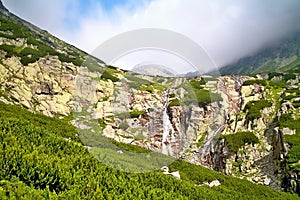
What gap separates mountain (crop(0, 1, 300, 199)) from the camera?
33000 mm

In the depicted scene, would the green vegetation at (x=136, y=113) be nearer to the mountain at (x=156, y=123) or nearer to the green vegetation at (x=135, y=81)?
the mountain at (x=156, y=123)

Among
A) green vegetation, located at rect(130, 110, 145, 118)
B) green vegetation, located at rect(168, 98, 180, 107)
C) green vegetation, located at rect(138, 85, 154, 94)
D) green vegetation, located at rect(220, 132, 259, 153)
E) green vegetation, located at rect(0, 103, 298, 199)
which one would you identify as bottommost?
green vegetation, located at rect(0, 103, 298, 199)

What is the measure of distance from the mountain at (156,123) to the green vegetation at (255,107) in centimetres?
24

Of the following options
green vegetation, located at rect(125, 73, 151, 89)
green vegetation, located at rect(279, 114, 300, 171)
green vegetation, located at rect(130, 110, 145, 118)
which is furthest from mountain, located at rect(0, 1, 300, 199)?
green vegetation, located at rect(125, 73, 151, 89)

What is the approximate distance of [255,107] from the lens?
226ft

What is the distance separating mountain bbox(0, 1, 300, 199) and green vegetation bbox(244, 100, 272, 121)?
0.24 metres

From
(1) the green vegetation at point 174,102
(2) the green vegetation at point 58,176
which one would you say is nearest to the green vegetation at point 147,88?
(1) the green vegetation at point 174,102

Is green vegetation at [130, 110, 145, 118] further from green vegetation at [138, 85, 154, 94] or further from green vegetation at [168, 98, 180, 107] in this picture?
green vegetation at [138, 85, 154, 94]

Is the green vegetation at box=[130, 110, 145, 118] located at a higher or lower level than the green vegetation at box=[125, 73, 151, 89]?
lower

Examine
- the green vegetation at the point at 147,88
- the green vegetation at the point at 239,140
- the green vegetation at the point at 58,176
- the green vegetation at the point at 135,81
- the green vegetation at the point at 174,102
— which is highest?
the green vegetation at the point at 135,81

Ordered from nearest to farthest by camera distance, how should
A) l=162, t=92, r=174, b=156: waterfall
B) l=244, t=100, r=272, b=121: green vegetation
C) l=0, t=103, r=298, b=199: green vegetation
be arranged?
1. l=0, t=103, r=298, b=199: green vegetation
2. l=162, t=92, r=174, b=156: waterfall
3. l=244, t=100, r=272, b=121: green vegetation

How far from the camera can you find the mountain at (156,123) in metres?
33.0

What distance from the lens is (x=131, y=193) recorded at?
69.6 feet

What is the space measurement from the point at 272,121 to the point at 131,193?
4911cm
